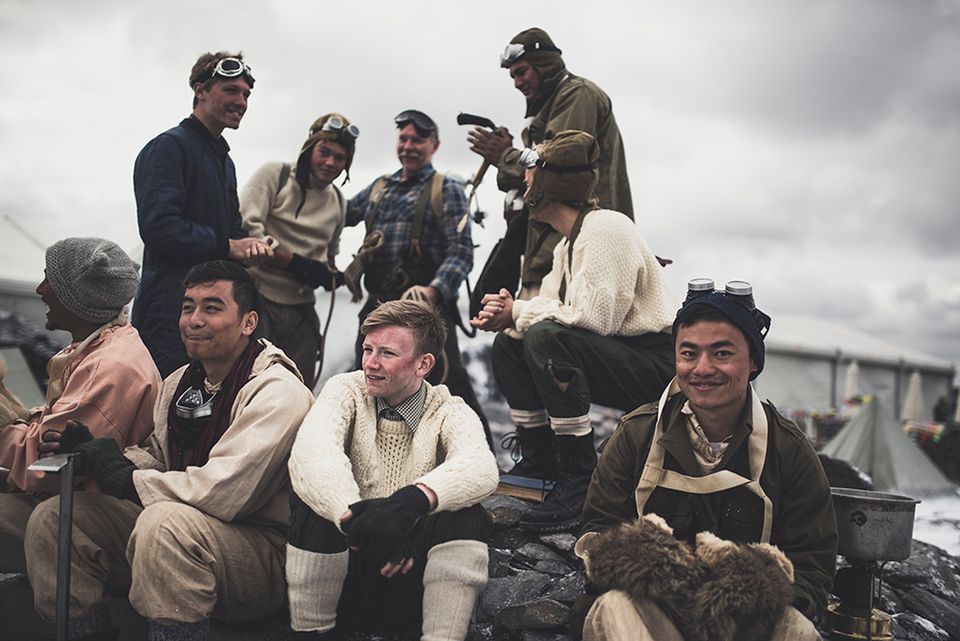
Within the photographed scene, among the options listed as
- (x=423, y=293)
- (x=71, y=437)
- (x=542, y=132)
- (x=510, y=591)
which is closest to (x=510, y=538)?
(x=510, y=591)

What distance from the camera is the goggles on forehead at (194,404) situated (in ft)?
8.89

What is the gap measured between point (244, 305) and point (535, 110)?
231cm

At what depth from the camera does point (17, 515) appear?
2836mm

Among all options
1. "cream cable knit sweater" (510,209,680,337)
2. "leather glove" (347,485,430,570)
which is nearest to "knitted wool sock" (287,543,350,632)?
"leather glove" (347,485,430,570)

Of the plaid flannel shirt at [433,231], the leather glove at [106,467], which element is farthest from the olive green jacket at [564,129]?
the leather glove at [106,467]

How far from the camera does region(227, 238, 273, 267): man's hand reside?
3861mm

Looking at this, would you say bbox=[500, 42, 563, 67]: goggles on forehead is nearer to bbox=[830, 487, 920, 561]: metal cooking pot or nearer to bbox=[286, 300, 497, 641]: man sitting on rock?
bbox=[286, 300, 497, 641]: man sitting on rock

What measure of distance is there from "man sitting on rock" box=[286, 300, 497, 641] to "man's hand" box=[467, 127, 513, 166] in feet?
6.60

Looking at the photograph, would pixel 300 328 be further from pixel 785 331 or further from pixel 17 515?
pixel 785 331

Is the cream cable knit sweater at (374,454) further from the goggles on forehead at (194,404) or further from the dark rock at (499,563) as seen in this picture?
the dark rock at (499,563)

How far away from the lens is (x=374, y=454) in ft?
8.54

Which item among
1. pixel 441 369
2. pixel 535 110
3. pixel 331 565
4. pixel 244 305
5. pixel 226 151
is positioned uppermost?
pixel 535 110

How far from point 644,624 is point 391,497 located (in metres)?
0.80

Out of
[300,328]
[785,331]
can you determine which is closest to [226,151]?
[300,328]
